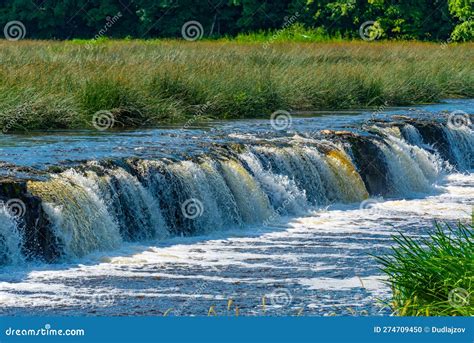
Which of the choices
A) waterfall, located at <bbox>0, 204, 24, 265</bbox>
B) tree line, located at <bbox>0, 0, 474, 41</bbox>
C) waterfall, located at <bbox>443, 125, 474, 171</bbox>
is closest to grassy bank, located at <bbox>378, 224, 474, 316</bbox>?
waterfall, located at <bbox>0, 204, 24, 265</bbox>

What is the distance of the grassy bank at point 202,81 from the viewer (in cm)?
1853

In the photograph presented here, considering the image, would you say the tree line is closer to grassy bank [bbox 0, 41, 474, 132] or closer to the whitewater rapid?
grassy bank [bbox 0, 41, 474, 132]

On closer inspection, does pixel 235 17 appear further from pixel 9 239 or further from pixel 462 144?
pixel 9 239

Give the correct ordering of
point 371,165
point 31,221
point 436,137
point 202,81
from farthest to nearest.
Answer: point 202,81
point 436,137
point 371,165
point 31,221

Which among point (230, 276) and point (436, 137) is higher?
point (436, 137)

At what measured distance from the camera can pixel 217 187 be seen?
14312 mm

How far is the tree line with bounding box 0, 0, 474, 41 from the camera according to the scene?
47.0 m

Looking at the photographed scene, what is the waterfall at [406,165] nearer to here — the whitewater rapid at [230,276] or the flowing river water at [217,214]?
the flowing river water at [217,214]

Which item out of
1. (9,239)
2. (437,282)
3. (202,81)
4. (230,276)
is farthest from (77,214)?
(202,81)

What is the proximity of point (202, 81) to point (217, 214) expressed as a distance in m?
7.97

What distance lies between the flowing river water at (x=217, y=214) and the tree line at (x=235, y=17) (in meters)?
27.2

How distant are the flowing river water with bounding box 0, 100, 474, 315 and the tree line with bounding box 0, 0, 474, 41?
27.2 metres

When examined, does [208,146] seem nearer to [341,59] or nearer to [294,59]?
[294,59]

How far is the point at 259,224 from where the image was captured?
14.4 metres
